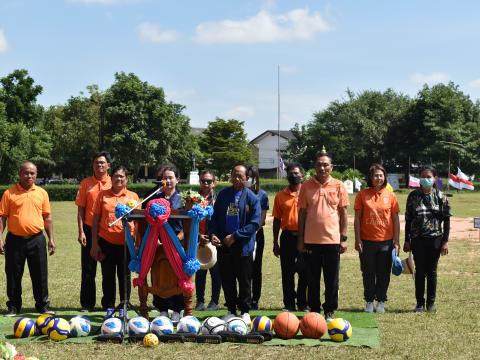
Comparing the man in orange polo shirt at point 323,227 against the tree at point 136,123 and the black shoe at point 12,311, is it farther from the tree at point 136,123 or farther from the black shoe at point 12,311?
the tree at point 136,123

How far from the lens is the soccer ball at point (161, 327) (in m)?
7.32

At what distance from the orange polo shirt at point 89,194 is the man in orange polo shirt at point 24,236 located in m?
0.49

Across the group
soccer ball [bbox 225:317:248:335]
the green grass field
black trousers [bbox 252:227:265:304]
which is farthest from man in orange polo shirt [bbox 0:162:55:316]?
soccer ball [bbox 225:317:248:335]

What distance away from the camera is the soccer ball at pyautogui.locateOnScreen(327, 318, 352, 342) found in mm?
7293

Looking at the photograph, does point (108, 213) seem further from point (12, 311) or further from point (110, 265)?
point (12, 311)

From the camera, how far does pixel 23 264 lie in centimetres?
904

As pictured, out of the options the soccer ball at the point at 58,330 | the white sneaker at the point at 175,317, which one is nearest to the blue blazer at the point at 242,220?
the white sneaker at the point at 175,317

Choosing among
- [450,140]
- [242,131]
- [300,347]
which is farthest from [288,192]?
[242,131]

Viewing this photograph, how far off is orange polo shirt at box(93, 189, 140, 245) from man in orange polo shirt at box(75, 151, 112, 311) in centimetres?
29

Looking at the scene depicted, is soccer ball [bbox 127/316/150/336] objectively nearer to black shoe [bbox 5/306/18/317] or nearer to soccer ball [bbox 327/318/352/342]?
soccer ball [bbox 327/318/352/342]

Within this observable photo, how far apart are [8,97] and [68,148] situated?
44.8 ft

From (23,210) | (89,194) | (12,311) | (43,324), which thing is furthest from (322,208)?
(12,311)

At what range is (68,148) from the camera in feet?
225

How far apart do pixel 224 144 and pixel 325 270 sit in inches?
2977
